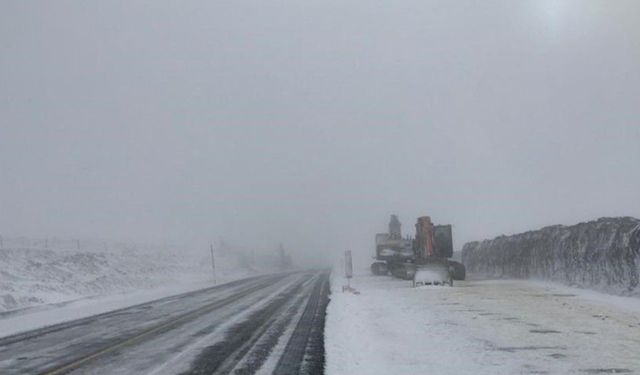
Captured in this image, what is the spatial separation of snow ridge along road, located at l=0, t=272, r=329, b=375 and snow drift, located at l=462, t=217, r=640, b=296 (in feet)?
37.8

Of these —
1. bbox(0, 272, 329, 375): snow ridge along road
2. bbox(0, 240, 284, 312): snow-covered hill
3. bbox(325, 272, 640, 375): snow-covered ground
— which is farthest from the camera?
bbox(0, 240, 284, 312): snow-covered hill

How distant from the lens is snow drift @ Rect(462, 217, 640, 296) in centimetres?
2325

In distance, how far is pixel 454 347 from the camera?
12.4 metres

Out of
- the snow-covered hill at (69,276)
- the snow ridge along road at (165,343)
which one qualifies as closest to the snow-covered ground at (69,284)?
the snow-covered hill at (69,276)

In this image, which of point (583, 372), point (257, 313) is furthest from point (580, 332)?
point (257, 313)

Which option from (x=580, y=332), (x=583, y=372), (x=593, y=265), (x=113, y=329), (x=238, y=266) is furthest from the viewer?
(x=238, y=266)

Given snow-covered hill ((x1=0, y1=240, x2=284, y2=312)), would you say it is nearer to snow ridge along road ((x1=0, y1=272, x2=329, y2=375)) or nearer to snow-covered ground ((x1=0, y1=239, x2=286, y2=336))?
snow-covered ground ((x1=0, y1=239, x2=286, y2=336))

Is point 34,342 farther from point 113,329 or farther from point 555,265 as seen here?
point 555,265

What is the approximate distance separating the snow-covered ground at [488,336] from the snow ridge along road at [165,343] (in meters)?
1.09

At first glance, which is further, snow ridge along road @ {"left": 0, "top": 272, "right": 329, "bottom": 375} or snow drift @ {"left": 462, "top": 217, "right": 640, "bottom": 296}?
snow drift @ {"left": 462, "top": 217, "right": 640, "bottom": 296}

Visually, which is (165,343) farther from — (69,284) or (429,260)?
(69,284)

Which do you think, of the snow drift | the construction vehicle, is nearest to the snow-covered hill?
the construction vehicle

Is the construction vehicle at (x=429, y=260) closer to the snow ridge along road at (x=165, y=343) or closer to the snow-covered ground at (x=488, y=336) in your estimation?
the snow-covered ground at (x=488, y=336)

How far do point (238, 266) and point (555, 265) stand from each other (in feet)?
207
